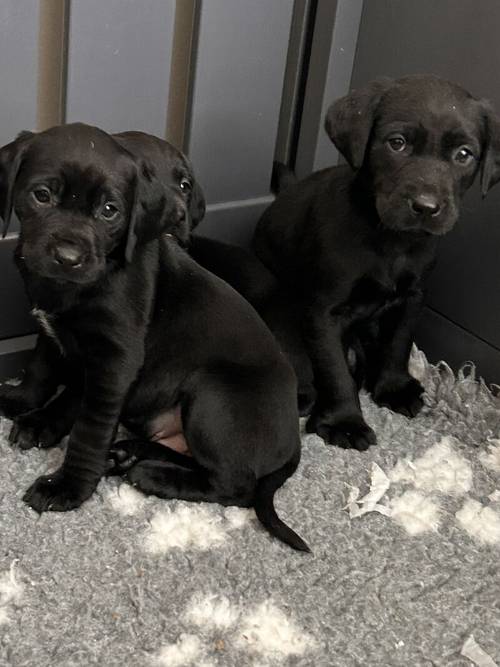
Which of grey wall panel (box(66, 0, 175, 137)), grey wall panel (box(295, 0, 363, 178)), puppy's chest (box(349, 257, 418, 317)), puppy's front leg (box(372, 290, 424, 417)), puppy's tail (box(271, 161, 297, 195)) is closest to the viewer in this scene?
grey wall panel (box(66, 0, 175, 137))

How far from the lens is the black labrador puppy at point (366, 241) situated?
2.00m

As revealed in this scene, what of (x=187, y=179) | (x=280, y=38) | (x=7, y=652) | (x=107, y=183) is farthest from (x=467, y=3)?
(x=7, y=652)

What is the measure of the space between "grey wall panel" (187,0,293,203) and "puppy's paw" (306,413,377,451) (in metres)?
0.73

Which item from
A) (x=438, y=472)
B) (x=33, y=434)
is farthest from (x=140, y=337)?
(x=438, y=472)

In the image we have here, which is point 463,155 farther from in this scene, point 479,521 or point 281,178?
point 479,521

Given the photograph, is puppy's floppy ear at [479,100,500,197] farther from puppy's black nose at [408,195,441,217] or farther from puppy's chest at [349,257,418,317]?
puppy's chest at [349,257,418,317]

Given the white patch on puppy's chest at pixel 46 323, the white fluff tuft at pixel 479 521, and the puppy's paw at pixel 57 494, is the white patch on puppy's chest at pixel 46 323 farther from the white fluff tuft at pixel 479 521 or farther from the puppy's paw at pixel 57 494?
the white fluff tuft at pixel 479 521

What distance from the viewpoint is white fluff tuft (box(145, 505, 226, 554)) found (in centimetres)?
181

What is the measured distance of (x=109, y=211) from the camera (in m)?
1.69

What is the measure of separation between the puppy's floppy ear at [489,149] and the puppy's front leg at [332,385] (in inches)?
19.0

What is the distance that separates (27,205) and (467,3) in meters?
1.32

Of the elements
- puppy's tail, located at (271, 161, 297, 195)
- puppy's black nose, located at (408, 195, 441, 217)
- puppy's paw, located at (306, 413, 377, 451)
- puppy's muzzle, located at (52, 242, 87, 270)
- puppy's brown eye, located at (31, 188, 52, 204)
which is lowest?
puppy's paw, located at (306, 413, 377, 451)

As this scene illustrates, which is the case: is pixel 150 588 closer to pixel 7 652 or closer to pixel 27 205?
pixel 7 652

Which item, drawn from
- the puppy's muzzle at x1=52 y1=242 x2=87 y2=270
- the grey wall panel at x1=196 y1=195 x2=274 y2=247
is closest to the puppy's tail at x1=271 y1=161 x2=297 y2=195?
the grey wall panel at x1=196 y1=195 x2=274 y2=247
